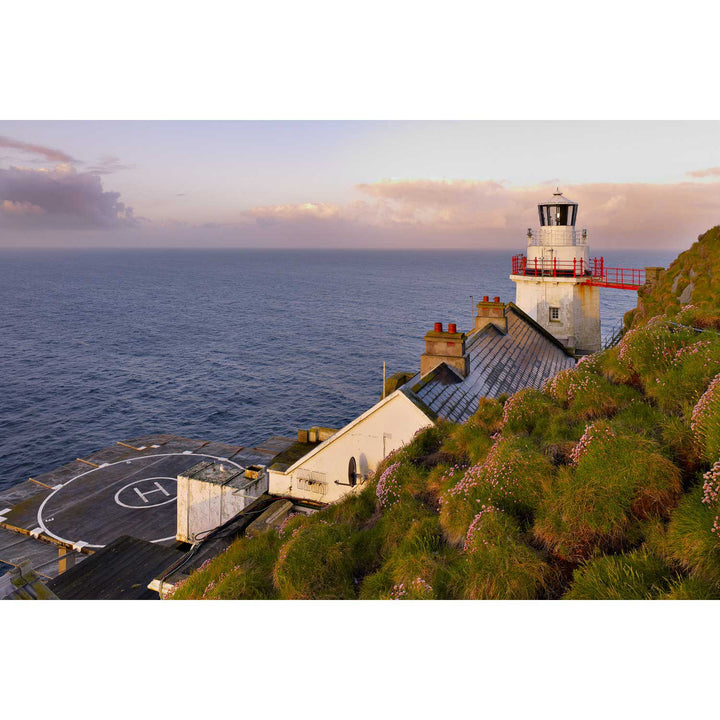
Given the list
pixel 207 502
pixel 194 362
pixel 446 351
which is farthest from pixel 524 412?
pixel 194 362

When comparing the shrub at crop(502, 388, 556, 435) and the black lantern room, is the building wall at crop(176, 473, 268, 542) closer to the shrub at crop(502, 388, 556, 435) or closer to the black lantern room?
the shrub at crop(502, 388, 556, 435)

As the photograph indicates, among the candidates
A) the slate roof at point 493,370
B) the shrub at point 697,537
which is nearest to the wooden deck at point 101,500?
the slate roof at point 493,370

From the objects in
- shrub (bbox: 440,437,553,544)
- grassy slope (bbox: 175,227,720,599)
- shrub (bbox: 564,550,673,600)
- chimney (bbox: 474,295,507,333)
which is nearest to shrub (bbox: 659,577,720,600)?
grassy slope (bbox: 175,227,720,599)

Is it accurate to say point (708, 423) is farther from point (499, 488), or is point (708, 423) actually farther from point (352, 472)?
point (352, 472)

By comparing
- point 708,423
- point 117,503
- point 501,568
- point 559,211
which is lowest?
point 117,503

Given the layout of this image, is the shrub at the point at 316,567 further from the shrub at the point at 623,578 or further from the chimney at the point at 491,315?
the chimney at the point at 491,315

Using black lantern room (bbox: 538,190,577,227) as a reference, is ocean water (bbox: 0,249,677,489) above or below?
below
